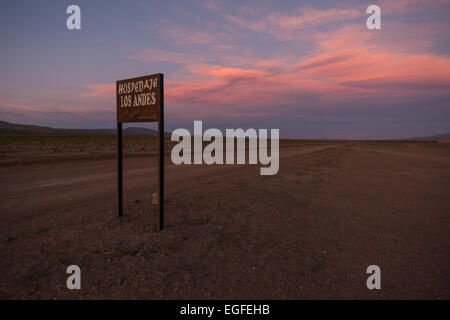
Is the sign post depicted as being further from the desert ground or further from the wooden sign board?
the desert ground

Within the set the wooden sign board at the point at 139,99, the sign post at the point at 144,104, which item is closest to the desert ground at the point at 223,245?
the sign post at the point at 144,104

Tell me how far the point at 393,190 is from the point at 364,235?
6263mm

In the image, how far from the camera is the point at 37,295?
3.34 meters

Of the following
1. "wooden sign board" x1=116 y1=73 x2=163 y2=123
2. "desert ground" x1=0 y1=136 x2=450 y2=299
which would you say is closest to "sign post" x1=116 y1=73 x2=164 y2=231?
"wooden sign board" x1=116 y1=73 x2=163 y2=123

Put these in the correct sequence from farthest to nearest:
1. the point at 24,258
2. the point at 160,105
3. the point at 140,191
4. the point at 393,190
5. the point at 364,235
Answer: the point at 393,190 → the point at 140,191 → the point at 364,235 → the point at 160,105 → the point at 24,258

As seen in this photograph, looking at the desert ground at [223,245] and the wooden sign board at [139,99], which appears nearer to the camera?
the desert ground at [223,245]

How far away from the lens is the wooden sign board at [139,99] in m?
5.09

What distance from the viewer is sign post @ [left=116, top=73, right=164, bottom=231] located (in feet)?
16.5

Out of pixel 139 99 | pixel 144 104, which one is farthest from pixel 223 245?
pixel 139 99

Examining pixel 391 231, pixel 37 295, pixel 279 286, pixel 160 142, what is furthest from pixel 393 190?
pixel 37 295

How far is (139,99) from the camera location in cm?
548

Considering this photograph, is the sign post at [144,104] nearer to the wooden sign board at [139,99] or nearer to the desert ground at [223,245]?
the wooden sign board at [139,99]

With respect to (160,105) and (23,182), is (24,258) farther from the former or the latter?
(23,182)
